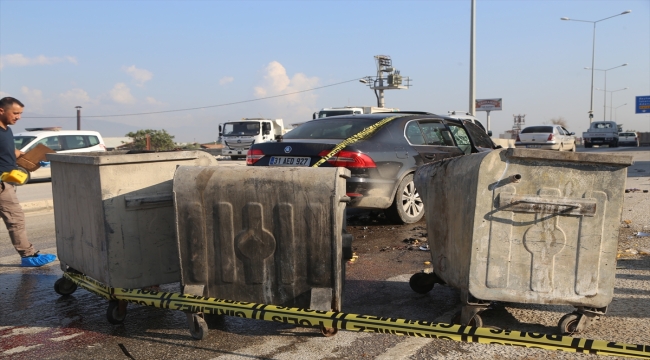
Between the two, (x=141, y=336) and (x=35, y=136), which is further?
(x=35, y=136)

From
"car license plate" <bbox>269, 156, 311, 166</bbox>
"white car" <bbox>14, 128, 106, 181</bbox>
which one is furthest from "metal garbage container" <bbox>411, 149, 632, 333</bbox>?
"white car" <bbox>14, 128, 106, 181</bbox>

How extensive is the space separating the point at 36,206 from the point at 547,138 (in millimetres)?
23455

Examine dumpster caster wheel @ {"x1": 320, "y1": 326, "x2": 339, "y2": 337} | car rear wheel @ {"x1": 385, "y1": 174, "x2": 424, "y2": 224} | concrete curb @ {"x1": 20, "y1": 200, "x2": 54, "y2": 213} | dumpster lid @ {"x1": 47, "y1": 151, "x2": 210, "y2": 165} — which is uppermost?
dumpster lid @ {"x1": 47, "y1": 151, "x2": 210, "y2": 165}

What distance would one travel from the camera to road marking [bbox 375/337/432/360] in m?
3.69

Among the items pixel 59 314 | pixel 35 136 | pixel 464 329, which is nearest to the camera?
pixel 464 329

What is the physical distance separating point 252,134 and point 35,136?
1304 cm

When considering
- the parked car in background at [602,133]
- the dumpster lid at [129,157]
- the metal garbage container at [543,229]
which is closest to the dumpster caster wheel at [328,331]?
the metal garbage container at [543,229]

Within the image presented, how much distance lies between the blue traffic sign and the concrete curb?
70.9 metres

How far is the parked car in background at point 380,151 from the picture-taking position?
7.45 metres

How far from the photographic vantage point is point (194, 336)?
13.2 feet

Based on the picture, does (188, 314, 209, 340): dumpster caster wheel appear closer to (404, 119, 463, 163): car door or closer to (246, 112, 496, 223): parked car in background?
(246, 112, 496, 223): parked car in background

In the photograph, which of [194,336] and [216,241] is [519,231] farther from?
[194,336]

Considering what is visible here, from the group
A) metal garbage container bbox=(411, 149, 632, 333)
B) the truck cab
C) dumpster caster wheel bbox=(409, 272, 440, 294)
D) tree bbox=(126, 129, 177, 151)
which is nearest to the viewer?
metal garbage container bbox=(411, 149, 632, 333)

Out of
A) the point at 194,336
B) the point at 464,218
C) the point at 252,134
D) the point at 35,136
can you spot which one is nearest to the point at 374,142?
the point at 464,218
